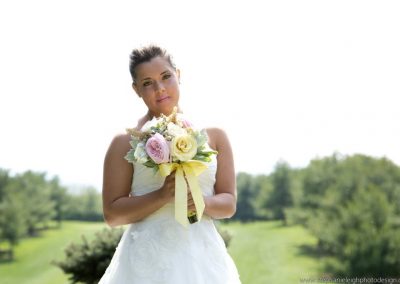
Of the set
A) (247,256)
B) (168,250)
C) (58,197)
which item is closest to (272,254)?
(247,256)

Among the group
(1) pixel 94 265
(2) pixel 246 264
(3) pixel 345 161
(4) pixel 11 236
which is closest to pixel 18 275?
(4) pixel 11 236

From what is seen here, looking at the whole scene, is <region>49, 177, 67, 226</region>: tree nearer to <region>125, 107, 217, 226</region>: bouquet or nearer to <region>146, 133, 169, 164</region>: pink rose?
<region>125, 107, 217, 226</region>: bouquet

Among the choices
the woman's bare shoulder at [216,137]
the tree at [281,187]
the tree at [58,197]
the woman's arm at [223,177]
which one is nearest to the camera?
the woman's arm at [223,177]

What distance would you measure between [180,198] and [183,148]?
34cm

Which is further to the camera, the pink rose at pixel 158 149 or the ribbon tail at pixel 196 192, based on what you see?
the ribbon tail at pixel 196 192

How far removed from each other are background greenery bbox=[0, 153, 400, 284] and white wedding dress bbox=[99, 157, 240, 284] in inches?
1733

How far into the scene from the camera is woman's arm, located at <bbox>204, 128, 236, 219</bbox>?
3.73 meters

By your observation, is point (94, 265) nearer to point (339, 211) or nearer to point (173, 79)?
point (173, 79)

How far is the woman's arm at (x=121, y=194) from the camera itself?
3.57 meters

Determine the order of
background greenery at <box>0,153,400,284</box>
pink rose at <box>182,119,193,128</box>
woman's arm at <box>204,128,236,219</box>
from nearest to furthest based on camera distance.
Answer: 1. pink rose at <box>182,119,193,128</box>
2. woman's arm at <box>204,128,236,219</box>
3. background greenery at <box>0,153,400,284</box>

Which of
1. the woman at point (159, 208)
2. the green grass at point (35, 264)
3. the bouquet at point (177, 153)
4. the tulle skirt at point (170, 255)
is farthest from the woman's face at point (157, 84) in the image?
the green grass at point (35, 264)

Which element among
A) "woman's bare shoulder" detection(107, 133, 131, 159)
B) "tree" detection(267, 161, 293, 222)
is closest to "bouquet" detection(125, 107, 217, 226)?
"woman's bare shoulder" detection(107, 133, 131, 159)

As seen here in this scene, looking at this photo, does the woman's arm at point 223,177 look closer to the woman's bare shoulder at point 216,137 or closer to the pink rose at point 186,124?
the woman's bare shoulder at point 216,137

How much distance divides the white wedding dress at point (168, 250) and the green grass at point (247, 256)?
170 ft
